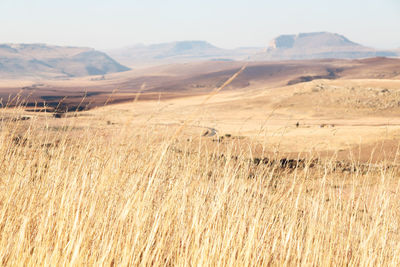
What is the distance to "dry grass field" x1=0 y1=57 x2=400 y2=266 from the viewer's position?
7.29 ft

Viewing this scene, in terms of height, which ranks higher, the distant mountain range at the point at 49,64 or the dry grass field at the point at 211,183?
the distant mountain range at the point at 49,64

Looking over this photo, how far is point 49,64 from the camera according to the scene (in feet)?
506

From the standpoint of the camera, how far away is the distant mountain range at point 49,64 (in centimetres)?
12975

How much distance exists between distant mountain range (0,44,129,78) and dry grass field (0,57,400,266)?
375 ft

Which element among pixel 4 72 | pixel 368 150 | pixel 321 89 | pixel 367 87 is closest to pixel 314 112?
pixel 321 89

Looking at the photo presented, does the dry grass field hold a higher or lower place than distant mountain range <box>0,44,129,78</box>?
lower

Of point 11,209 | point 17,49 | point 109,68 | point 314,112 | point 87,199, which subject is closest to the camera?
point 87,199

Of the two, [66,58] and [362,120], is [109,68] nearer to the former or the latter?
[66,58]

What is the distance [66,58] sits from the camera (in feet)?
584

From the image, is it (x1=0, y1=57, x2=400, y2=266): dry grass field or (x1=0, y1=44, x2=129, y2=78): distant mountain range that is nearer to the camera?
(x1=0, y1=57, x2=400, y2=266): dry grass field

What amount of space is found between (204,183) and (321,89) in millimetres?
28895

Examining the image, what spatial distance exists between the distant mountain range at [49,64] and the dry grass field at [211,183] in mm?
114449

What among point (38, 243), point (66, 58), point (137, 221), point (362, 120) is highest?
point (66, 58)

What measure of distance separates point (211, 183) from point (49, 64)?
165119 millimetres
